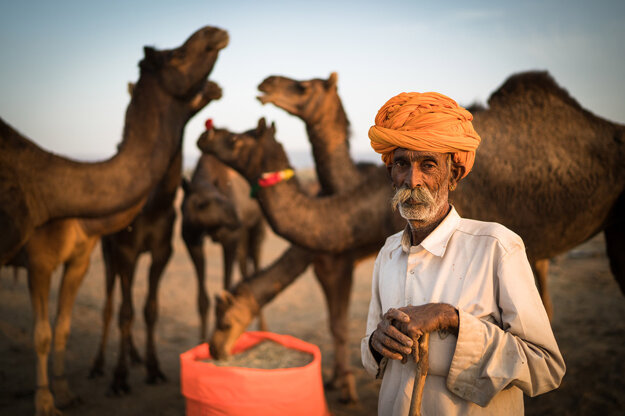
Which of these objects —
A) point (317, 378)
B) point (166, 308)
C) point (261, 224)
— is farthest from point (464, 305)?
point (166, 308)

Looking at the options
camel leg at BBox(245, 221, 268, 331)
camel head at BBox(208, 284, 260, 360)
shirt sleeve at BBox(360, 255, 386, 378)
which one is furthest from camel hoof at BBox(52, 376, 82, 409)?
camel leg at BBox(245, 221, 268, 331)

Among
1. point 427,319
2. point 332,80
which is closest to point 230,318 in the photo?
point 332,80

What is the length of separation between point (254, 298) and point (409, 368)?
9.30 ft

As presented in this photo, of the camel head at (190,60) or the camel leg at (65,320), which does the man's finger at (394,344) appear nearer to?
the camel head at (190,60)

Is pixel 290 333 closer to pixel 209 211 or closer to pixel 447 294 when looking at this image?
pixel 209 211

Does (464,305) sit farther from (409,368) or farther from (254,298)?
(254,298)

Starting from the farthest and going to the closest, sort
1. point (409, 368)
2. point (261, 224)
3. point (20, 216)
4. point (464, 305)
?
point (261, 224)
point (20, 216)
point (409, 368)
point (464, 305)

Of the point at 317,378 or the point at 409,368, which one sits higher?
the point at 409,368

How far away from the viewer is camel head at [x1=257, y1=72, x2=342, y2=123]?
203 inches

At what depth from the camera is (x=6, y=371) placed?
5.75 m

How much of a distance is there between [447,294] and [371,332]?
42 cm

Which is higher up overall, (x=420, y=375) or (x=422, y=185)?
(x=422, y=185)

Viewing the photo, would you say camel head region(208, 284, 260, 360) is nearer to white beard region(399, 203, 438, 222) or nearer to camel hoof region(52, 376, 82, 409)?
camel hoof region(52, 376, 82, 409)

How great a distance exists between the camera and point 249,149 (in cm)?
469
